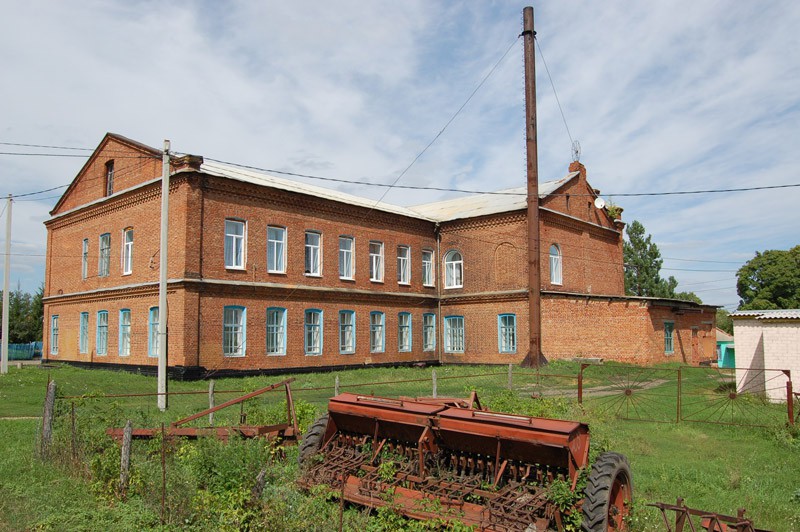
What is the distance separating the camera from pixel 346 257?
89.7 ft

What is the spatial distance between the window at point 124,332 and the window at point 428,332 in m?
13.2

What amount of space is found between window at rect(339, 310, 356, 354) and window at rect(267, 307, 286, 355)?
299 cm

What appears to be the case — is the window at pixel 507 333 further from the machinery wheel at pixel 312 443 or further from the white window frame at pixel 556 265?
the machinery wheel at pixel 312 443

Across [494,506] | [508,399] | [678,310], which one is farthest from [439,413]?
[678,310]

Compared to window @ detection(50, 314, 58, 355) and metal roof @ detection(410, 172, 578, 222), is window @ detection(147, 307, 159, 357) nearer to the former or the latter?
window @ detection(50, 314, 58, 355)

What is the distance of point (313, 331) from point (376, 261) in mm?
4996

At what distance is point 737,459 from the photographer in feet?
32.3

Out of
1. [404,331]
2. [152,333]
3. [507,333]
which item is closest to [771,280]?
[507,333]

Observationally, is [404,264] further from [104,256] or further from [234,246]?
[104,256]

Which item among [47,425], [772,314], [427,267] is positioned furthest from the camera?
[427,267]

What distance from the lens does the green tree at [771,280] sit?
159 feet

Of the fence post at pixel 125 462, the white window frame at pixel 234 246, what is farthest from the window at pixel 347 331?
the fence post at pixel 125 462

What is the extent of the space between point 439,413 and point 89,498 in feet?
13.6

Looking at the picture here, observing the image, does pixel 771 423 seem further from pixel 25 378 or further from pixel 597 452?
pixel 25 378
